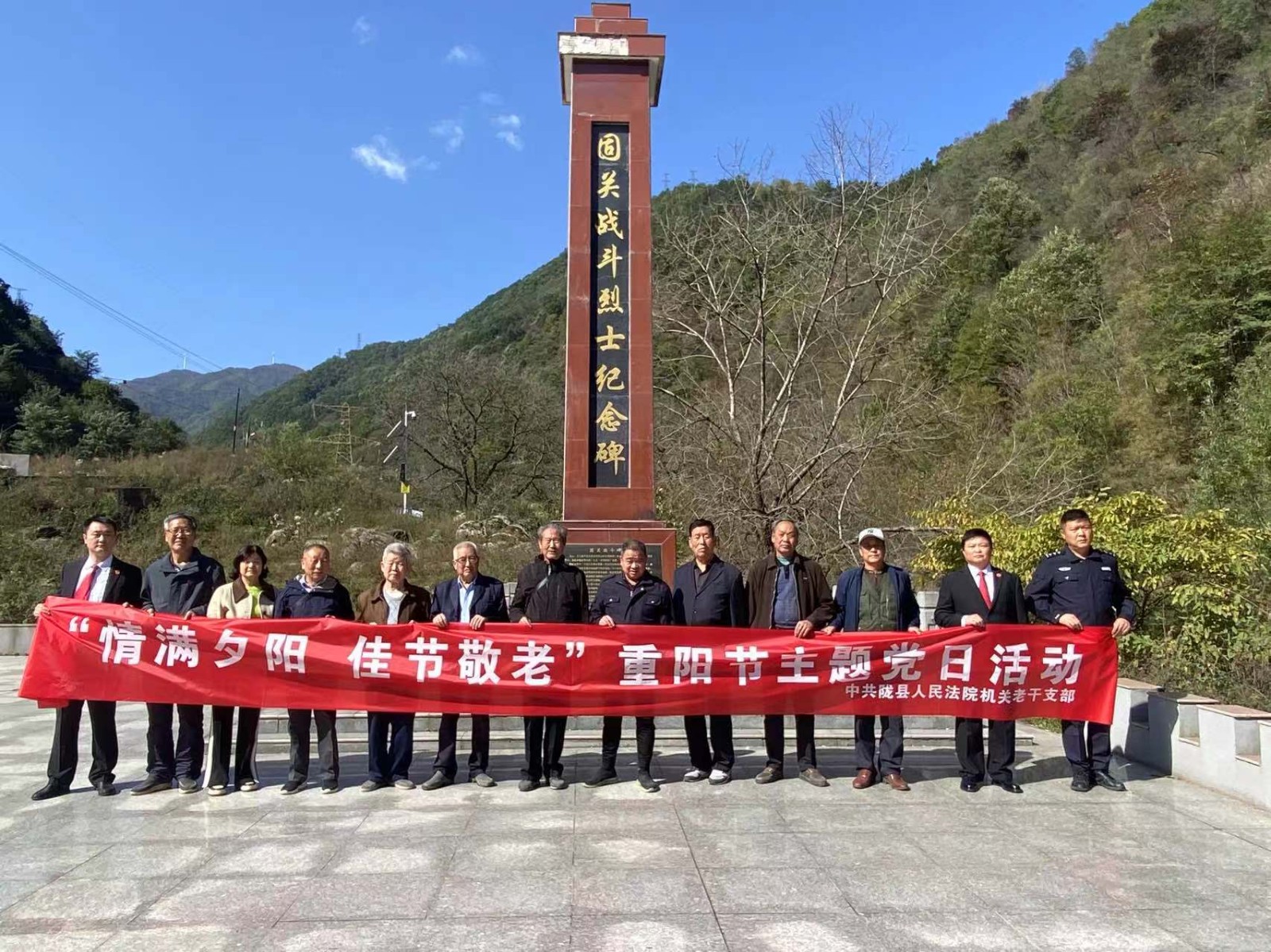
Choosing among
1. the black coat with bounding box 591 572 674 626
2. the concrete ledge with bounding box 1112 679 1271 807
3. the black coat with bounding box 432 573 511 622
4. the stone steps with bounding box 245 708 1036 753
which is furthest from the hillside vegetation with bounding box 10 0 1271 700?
the black coat with bounding box 432 573 511 622

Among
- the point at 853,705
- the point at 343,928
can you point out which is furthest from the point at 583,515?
the point at 343,928

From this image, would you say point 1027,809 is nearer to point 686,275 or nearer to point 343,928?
point 343,928

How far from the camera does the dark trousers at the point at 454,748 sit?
177 inches

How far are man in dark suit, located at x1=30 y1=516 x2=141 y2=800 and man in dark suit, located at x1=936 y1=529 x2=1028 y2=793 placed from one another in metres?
4.50

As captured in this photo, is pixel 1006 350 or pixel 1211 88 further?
pixel 1211 88

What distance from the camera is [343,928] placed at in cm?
270

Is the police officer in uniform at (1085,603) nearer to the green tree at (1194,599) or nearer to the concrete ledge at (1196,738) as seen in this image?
the concrete ledge at (1196,738)

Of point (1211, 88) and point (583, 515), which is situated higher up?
point (1211, 88)

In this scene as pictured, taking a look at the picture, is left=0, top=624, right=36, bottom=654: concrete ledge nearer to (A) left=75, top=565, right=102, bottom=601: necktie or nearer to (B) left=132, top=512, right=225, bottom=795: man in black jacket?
(A) left=75, top=565, right=102, bottom=601: necktie

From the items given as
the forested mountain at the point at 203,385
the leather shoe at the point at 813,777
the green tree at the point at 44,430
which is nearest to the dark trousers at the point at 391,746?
the leather shoe at the point at 813,777

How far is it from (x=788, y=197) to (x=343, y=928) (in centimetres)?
1238

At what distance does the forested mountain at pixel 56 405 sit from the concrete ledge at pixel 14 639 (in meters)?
16.2

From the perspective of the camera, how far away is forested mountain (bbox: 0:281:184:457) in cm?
2811

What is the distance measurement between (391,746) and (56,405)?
33.7 metres
